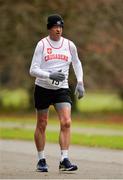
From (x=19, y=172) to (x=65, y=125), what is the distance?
862 mm

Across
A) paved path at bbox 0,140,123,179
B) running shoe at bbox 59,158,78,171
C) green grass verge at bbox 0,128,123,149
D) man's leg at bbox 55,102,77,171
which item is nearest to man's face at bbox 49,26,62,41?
man's leg at bbox 55,102,77,171

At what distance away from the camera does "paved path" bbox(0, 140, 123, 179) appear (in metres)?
10.3

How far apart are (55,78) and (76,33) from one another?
22134 millimetres

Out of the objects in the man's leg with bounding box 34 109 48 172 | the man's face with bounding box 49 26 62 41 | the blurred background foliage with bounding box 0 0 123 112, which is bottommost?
the man's leg with bounding box 34 109 48 172

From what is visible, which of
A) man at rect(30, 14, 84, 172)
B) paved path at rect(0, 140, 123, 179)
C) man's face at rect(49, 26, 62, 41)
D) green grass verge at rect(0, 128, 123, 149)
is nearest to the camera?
paved path at rect(0, 140, 123, 179)

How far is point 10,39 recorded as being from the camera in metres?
31.8

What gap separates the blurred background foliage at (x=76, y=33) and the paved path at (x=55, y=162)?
11.5 m

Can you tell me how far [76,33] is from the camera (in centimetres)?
3259

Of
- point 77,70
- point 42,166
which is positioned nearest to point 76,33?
point 77,70

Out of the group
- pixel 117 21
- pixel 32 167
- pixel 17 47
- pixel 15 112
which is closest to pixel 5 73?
pixel 15 112

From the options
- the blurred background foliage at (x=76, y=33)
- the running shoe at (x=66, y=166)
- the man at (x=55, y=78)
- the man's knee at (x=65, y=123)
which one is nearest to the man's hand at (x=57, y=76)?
the man at (x=55, y=78)

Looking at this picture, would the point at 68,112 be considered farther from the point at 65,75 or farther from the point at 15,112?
the point at 15,112

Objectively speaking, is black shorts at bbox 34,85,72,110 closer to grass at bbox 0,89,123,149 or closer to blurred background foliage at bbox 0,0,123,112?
grass at bbox 0,89,123,149

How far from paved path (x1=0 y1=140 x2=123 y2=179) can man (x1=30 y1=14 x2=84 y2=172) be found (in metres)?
0.35
